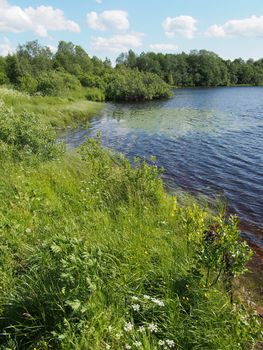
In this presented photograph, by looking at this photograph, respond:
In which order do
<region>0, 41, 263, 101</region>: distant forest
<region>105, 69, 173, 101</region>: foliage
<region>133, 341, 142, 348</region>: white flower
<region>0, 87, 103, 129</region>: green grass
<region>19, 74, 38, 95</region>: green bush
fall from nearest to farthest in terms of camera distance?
<region>133, 341, 142, 348</region>: white flower, <region>0, 87, 103, 129</region>: green grass, <region>19, 74, 38, 95</region>: green bush, <region>0, 41, 263, 101</region>: distant forest, <region>105, 69, 173, 101</region>: foliage

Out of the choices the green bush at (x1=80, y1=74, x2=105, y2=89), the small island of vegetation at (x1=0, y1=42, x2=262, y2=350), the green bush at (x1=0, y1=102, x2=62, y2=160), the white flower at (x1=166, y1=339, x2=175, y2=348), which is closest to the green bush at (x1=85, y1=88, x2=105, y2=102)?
the green bush at (x1=80, y1=74, x2=105, y2=89)

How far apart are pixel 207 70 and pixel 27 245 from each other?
115112 millimetres

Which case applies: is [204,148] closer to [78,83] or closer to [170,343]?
[170,343]

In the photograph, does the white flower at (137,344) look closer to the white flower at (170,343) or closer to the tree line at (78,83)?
the white flower at (170,343)

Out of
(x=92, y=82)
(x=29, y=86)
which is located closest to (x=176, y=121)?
(x=29, y=86)

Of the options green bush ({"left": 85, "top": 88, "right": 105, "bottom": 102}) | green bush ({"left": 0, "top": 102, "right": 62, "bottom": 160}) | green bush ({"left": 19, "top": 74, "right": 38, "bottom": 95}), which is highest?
green bush ({"left": 19, "top": 74, "right": 38, "bottom": 95})

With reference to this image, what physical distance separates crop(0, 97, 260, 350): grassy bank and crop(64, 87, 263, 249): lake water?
4.47 m

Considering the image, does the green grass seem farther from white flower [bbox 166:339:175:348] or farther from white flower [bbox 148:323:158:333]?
white flower [bbox 166:339:175:348]

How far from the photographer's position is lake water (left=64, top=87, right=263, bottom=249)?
12047 mm

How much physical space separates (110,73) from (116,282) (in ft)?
238

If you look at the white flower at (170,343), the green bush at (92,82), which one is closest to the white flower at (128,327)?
the white flower at (170,343)

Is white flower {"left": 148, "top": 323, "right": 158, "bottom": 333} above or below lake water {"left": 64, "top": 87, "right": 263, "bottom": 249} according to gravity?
above

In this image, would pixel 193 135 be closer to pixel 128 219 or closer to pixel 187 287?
pixel 128 219

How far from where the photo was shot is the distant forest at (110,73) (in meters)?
48.4
